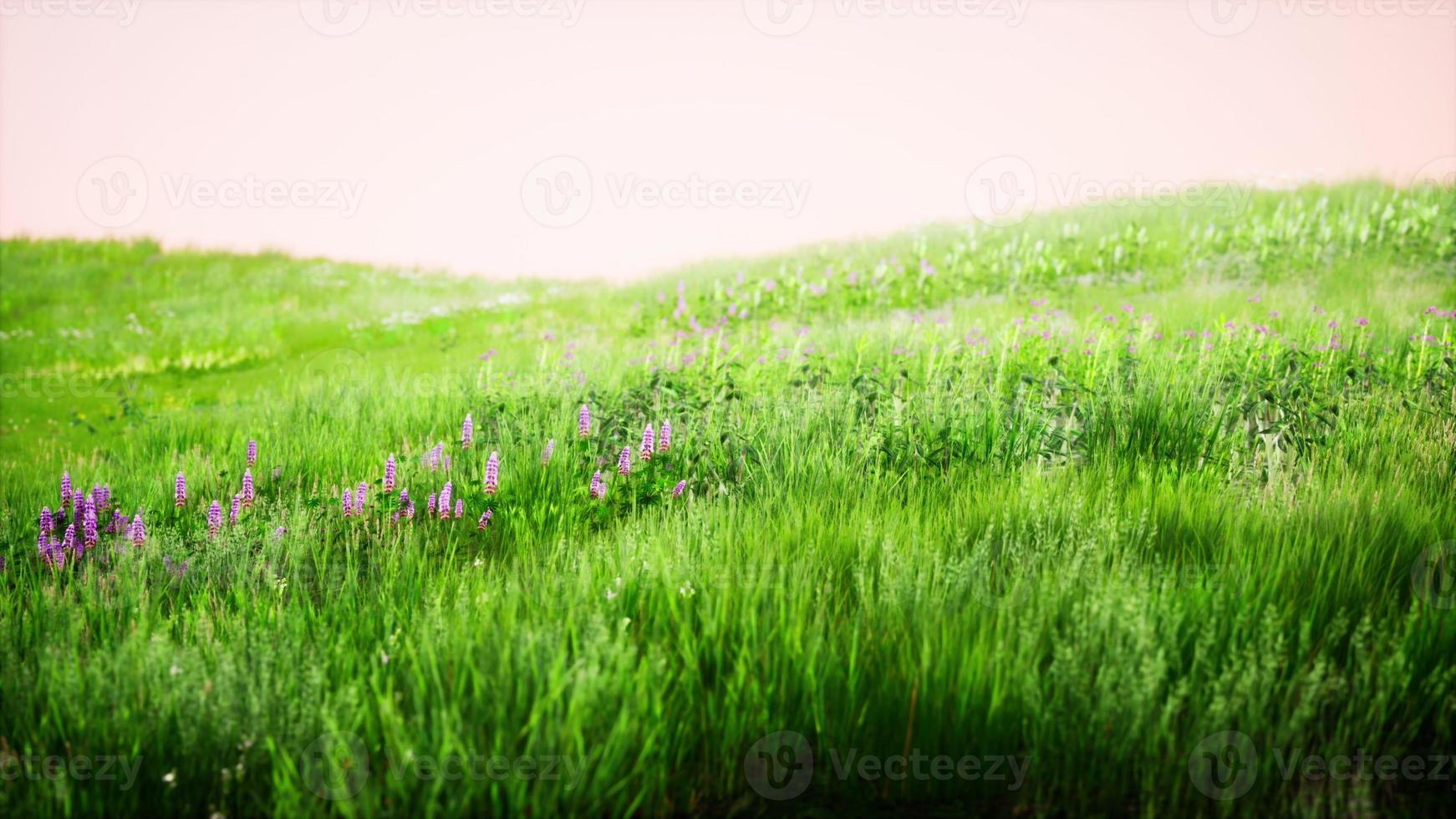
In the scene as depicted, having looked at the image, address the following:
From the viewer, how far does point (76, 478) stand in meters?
5.98

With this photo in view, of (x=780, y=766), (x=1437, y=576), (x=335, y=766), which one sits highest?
(x=335, y=766)

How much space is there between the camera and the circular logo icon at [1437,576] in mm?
3031

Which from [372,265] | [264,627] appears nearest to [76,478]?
[264,627]

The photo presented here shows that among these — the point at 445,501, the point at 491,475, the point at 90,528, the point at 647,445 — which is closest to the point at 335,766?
the point at 445,501

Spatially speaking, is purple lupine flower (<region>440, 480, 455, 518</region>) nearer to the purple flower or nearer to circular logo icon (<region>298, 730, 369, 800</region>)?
the purple flower

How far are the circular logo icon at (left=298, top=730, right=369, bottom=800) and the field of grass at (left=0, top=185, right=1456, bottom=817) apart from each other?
0.01 meters

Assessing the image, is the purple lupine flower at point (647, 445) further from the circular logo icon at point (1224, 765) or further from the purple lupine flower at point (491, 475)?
the circular logo icon at point (1224, 765)

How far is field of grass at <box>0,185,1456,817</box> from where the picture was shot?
2.37 meters

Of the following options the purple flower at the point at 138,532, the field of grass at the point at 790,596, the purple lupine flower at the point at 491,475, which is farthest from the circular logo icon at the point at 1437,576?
the purple flower at the point at 138,532

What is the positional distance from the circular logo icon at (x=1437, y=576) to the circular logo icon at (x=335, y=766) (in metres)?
3.47

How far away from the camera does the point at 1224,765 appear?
233cm

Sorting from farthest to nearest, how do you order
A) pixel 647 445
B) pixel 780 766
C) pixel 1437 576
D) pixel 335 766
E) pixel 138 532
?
pixel 647 445 < pixel 138 532 < pixel 1437 576 < pixel 780 766 < pixel 335 766

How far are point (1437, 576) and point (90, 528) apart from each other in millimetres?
6302

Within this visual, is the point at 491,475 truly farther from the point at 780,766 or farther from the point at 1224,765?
the point at 1224,765
